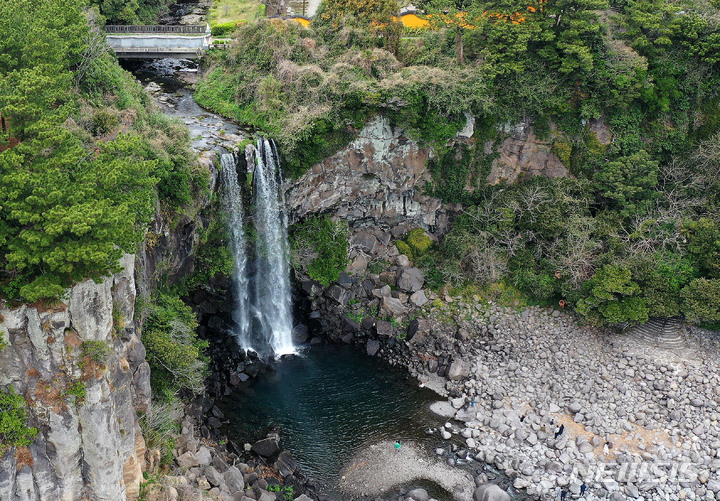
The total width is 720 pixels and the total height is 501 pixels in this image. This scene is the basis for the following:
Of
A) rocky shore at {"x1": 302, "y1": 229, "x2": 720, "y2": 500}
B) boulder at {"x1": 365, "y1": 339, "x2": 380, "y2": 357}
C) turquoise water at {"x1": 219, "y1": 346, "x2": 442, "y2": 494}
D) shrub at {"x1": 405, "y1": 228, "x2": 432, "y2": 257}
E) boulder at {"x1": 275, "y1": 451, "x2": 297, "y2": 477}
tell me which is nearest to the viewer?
boulder at {"x1": 275, "y1": 451, "x2": 297, "y2": 477}

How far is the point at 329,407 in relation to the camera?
30141mm

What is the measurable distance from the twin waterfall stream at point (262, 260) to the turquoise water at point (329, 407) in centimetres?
222

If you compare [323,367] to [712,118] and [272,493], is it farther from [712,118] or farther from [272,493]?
[712,118]

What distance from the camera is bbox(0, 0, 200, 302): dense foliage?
637 inches

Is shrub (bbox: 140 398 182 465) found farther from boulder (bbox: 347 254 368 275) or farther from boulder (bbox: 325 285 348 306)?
boulder (bbox: 347 254 368 275)

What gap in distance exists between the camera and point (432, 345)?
33594 mm

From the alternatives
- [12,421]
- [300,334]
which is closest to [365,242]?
Answer: [300,334]

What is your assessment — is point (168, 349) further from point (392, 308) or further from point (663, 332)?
point (663, 332)

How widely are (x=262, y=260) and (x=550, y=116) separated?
1891cm

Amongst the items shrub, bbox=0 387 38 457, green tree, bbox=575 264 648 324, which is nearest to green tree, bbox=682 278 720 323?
green tree, bbox=575 264 648 324

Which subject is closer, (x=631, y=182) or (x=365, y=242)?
(x=631, y=182)

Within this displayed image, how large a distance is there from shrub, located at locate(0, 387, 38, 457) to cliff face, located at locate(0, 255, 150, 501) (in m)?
0.28

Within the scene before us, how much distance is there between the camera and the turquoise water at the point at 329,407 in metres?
27.9

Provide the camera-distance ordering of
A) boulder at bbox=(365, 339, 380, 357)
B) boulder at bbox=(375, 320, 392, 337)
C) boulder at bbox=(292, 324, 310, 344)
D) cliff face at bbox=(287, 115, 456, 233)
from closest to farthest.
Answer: cliff face at bbox=(287, 115, 456, 233) → boulder at bbox=(365, 339, 380, 357) → boulder at bbox=(375, 320, 392, 337) → boulder at bbox=(292, 324, 310, 344)
